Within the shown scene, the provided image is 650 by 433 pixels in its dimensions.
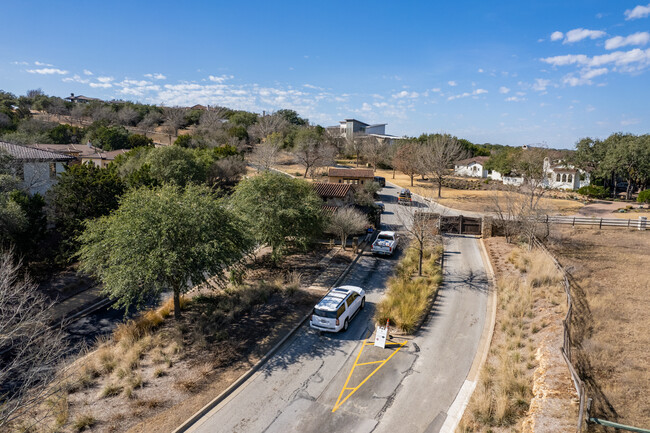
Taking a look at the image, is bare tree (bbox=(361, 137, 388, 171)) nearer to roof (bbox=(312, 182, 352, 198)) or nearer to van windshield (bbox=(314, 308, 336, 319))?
roof (bbox=(312, 182, 352, 198))

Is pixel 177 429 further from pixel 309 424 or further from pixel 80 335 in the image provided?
pixel 80 335

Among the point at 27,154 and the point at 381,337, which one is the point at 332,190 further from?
the point at 27,154

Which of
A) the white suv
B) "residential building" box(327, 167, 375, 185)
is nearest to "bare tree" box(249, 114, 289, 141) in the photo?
"residential building" box(327, 167, 375, 185)

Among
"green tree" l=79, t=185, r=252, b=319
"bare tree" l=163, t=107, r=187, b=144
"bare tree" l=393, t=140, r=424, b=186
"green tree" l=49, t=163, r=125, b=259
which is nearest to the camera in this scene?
"green tree" l=79, t=185, r=252, b=319

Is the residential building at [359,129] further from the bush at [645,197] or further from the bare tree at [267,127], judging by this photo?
the bush at [645,197]

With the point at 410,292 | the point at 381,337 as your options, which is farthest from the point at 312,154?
the point at 381,337

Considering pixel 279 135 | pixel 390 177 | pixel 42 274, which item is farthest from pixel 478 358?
pixel 279 135

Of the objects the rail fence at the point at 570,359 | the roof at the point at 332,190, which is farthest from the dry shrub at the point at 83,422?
the roof at the point at 332,190
